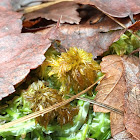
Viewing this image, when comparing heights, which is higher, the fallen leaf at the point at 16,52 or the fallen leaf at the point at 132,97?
the fallen leaf at the point at 16,52

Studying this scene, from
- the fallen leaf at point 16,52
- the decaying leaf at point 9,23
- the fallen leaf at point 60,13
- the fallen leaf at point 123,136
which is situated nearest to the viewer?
the fallen leaf at point 123,136

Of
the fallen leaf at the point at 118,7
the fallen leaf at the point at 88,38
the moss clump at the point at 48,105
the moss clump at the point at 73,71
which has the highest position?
the fallen leaf at the point at 118,7

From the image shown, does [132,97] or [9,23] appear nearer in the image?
[132,97]

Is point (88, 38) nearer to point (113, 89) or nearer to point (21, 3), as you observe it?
point (113, 89)

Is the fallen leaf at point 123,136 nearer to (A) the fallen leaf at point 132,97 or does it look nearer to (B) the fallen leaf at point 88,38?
(A) the fallen leaf at point 132,97

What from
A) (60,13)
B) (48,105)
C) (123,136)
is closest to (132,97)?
(123,136)

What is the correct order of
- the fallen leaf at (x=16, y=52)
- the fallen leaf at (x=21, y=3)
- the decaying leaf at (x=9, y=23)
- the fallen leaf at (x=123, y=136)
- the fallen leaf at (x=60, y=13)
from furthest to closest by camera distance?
the fallen leaf at (x=21, y=3) → the fallen leaf at (x=60, y=13) → the decaying leaf at (x=9, y=23) → the fallen leaf at (x=16, y=52) → the fallen leaf at (x=123, y=136)

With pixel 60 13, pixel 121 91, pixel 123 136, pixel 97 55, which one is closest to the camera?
pixel 123 136

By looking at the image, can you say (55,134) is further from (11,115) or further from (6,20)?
(6,20)

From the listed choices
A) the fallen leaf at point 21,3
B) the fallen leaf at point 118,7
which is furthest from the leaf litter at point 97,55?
the fallen leaf at point 21,3
